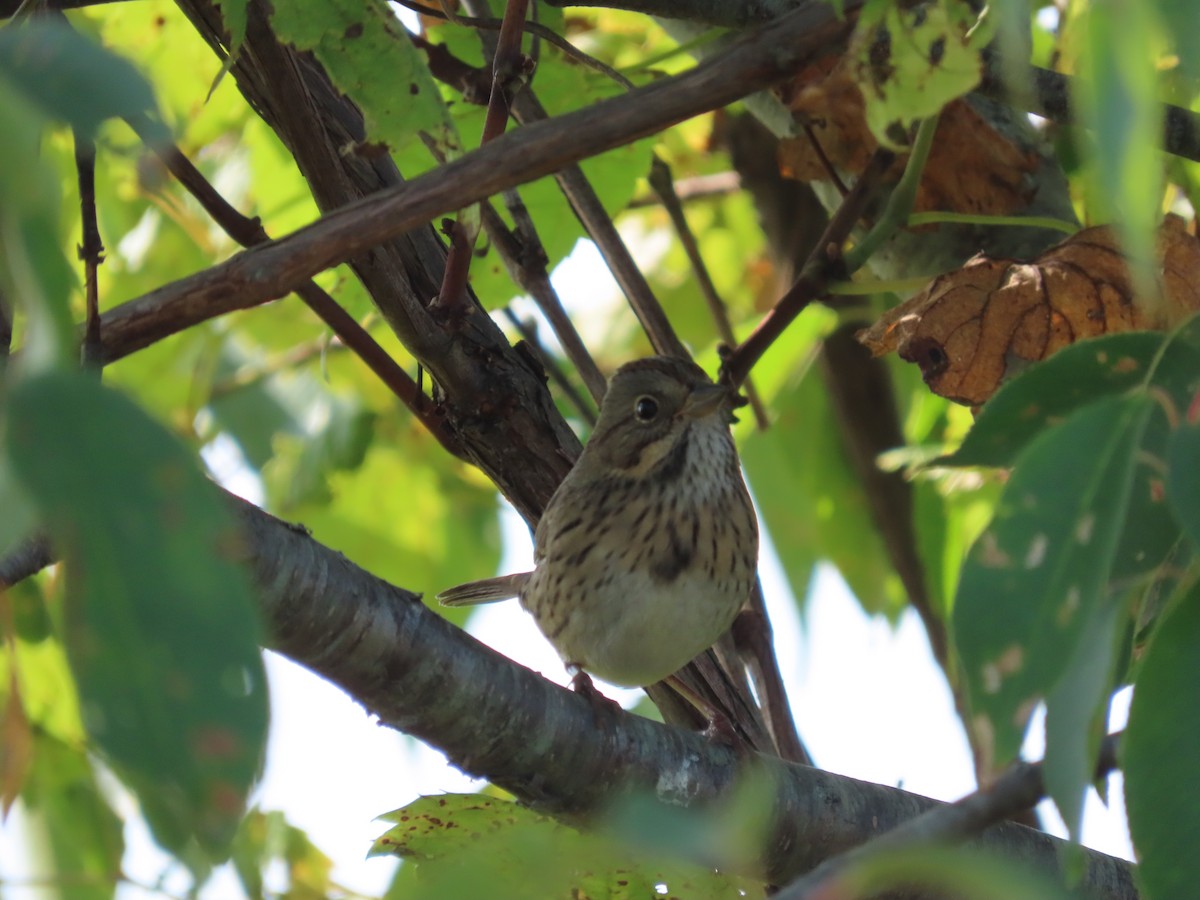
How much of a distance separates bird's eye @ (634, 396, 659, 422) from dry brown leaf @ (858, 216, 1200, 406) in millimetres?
1241

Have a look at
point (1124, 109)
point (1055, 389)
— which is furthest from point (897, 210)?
point (1124, 109)

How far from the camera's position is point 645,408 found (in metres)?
4.39

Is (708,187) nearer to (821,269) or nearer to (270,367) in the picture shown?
(270,367)

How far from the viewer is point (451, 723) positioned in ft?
7.70

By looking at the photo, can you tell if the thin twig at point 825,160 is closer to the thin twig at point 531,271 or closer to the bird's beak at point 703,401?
the bird's beak at point 703,401

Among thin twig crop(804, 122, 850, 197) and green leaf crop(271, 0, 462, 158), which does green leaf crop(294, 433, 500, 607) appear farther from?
green leaf crop(271, 0, 462, 158)

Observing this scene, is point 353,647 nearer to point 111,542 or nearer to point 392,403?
point 111,542

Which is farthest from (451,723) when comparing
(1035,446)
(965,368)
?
(965,368)

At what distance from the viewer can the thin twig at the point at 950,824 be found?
50.6 inches

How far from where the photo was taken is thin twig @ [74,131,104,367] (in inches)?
80.0

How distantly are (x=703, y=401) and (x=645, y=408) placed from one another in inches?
12.2

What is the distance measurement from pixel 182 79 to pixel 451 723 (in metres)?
2.89

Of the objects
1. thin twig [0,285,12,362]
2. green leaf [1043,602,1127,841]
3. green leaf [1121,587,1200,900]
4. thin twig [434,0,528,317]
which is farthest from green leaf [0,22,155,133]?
thin twig [434,0,528,317]

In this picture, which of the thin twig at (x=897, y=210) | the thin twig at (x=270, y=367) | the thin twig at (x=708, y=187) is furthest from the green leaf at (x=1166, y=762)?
the thin twig at (x=708, y=187)
